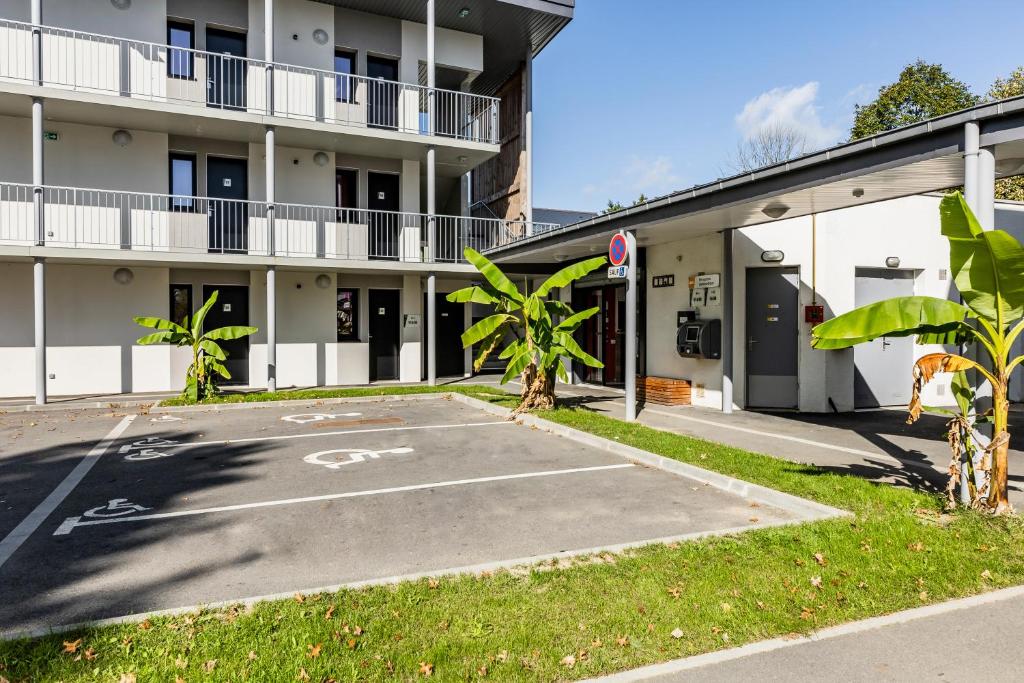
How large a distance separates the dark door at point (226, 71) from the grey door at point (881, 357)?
15.5 meters

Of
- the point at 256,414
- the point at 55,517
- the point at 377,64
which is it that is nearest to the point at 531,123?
the point at 377,64

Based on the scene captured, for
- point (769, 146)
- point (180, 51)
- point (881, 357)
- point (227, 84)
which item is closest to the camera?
point (881, 357)

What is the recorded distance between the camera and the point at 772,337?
12.3 m

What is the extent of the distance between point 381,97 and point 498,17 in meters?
4.15

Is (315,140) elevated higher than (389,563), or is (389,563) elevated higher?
(315,140)

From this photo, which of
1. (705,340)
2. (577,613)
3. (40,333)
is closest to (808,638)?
(577,613)

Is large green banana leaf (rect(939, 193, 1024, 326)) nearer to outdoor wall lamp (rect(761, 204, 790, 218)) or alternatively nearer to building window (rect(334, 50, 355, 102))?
outdoor wall lamp (rect(761, 204, 790, 218))

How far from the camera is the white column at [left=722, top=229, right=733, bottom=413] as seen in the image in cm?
1180

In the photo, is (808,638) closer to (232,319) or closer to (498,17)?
(232,319)

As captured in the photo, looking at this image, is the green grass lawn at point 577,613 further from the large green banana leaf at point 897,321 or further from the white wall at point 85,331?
the white wall at point 85,331

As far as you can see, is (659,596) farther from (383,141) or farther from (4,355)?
(4,355)

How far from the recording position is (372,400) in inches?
559

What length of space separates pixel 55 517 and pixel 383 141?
1279 centimetres

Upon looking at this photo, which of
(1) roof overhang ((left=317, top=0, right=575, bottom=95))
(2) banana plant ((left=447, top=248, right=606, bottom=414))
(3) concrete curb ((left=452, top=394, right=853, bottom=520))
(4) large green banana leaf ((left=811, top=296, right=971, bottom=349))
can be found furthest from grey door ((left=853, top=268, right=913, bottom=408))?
A: (1) roof overhang ((left=317, top=0, right=575, bottom=95))
